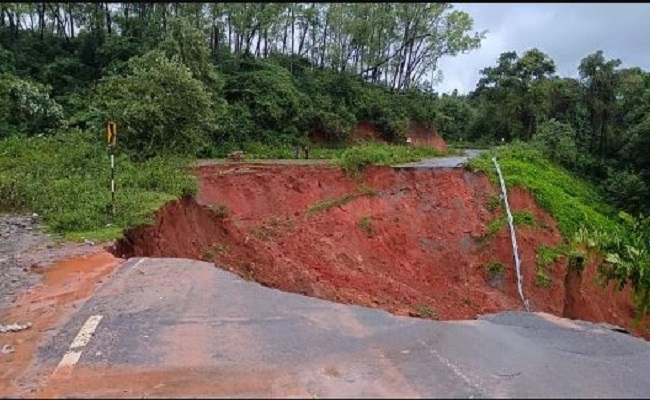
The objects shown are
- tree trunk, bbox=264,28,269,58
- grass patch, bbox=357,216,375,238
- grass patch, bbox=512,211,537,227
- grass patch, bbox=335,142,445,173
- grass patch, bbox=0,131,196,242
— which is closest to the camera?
grass patch, bbox=0,131,196,242

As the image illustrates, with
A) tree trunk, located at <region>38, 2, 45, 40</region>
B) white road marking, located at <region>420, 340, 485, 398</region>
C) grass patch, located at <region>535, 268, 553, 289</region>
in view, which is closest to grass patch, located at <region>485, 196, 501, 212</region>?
grass patch, located at <region>535, 268, 553, 289</region>

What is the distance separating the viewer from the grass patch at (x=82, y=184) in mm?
12820

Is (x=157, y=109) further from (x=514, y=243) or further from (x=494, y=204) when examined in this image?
(x=494, y=204)

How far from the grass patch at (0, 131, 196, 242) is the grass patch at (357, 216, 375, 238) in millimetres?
6097

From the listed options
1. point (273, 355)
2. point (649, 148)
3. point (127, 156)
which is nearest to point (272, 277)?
point (127, 156)

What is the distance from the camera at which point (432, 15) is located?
4469 cm

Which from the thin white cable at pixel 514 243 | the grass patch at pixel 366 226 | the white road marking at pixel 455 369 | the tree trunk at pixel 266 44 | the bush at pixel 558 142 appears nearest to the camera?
the white road marking at pixel 455 369

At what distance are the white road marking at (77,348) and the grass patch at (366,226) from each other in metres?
14.8

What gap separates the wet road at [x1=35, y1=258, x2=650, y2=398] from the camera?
5250 millimetres

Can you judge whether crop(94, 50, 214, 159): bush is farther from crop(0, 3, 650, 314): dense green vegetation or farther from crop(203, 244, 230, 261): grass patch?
crop(203, 244, 230, 261): grass patch

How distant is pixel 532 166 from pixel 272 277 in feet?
58.4

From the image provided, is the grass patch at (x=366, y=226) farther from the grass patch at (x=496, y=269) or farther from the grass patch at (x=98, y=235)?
the grass patch at (x=98, y=235)


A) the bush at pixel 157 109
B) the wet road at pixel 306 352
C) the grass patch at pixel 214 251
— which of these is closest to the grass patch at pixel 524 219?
the grass patch at pixel 214 251

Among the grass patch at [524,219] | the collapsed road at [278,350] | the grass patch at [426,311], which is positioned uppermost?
the collapsed road at [278,350]
